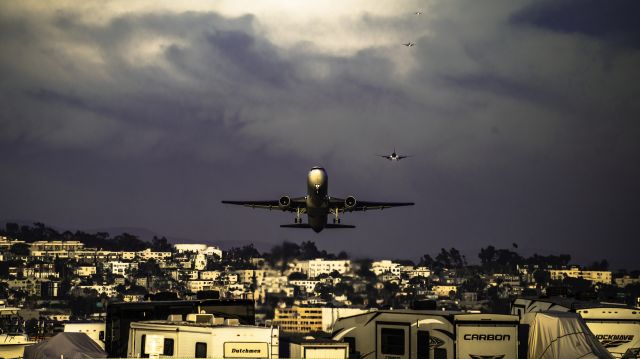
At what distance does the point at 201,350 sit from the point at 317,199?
4265cm

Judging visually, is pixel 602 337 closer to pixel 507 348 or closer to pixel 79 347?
pixel 507 348

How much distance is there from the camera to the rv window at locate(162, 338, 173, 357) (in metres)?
42.8

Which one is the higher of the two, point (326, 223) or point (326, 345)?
point (326, 223)

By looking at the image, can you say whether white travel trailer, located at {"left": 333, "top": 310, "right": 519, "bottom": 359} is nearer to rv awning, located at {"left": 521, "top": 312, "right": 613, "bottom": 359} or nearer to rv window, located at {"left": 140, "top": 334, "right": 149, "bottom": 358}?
rv awning, located at {"left": 521, "top": 312, "right": 613, "bottom": 359}

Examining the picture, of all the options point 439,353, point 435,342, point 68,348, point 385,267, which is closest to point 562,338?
point 439,353

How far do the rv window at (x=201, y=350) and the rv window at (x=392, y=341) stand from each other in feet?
30.6

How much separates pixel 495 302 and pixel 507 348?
12742 cm

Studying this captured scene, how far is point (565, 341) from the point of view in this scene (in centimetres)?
4344

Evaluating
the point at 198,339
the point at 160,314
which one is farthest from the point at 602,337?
the point at 160,314

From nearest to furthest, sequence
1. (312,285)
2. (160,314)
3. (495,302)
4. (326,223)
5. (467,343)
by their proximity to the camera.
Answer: (467,343)
(160,314)
(326,223)
(495,302)
(312,285)

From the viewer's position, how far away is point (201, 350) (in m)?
42.0

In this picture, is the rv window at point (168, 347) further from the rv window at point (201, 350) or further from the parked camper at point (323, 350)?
the parked camper at point (323, 350)

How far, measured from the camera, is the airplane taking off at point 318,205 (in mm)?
81938

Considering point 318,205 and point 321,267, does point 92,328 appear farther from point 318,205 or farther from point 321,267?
point 321,267
